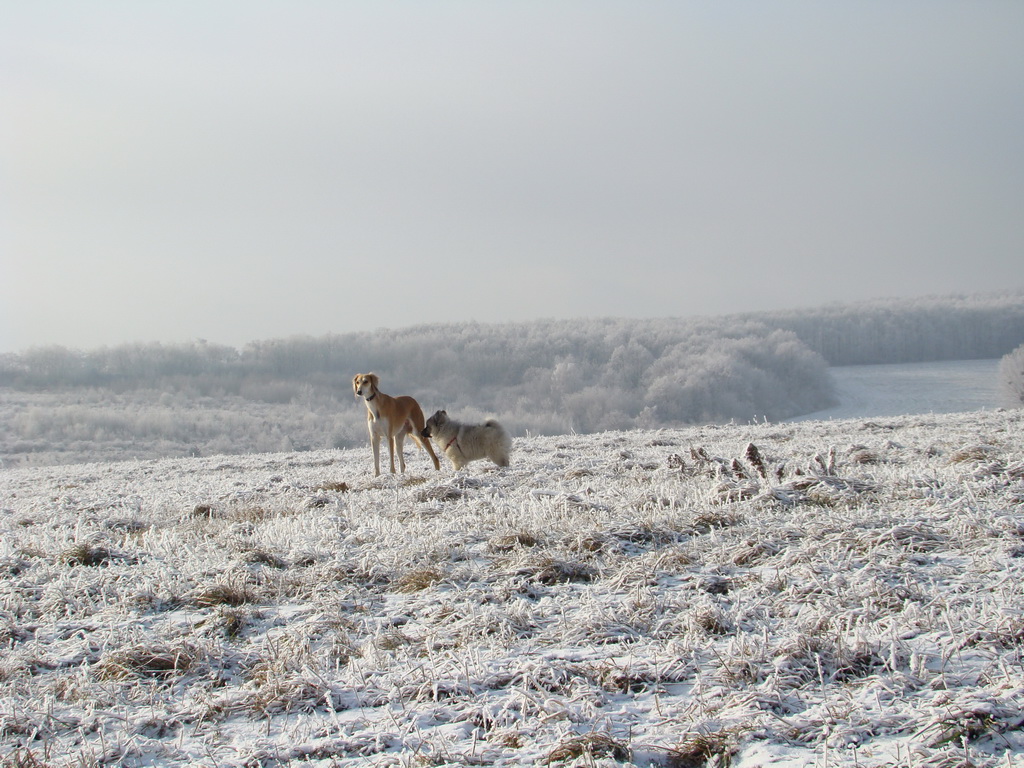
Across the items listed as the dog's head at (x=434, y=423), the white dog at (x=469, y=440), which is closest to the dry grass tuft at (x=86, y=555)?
the white dog at (x=469, y=440)

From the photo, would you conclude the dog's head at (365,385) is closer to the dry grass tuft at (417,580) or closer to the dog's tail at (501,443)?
the dog's tail at (501,443)

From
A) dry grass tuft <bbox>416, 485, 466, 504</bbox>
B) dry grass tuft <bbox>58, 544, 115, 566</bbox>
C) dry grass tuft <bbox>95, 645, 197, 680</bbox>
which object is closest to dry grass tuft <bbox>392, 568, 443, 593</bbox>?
dry grass tuft <bbox>95, 645, 197, 680</bbox>

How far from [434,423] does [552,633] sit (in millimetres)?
10408

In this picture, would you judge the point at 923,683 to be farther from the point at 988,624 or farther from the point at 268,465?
the point at 268,465

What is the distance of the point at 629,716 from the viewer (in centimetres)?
304

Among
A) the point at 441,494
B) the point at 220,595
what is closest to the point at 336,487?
the point at 441,494

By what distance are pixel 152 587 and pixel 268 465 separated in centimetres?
1455

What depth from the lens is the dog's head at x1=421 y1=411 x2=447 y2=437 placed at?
555 inches

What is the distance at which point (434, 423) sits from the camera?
14203mm

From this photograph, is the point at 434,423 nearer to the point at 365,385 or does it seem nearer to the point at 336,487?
the point at 365,385

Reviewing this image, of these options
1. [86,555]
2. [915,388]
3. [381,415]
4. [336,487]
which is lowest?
[915,388]

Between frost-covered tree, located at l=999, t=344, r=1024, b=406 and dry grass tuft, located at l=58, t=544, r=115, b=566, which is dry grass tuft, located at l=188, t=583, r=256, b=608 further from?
frost-covered tree, located at l=999, t=344, r=1024, b=406

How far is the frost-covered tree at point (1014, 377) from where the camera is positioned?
60031mm

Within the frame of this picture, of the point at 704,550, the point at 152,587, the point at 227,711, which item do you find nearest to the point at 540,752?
the point at 227,711
